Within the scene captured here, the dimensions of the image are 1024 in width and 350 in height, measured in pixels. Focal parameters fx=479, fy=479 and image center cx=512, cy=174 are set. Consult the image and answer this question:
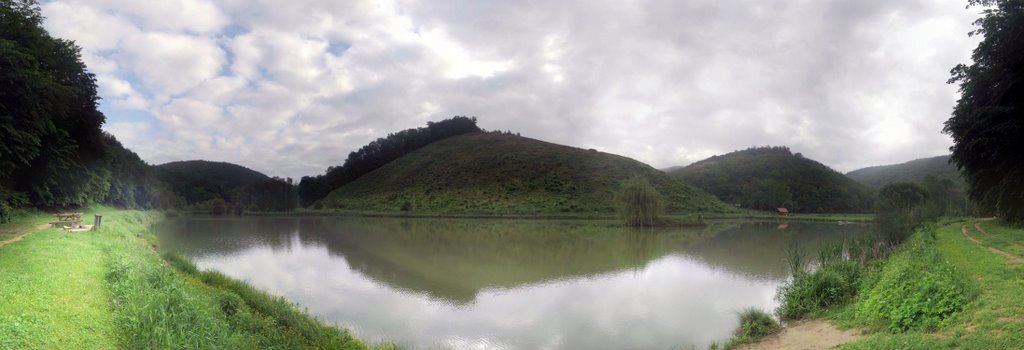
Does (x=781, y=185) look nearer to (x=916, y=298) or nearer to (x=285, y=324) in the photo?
(x=916, y=298)

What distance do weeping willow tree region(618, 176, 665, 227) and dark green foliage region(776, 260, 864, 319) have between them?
40025 millimetres

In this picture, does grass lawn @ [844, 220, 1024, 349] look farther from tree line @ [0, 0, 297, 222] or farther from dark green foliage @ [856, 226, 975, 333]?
tree line @ [0, 0, 297, 222]

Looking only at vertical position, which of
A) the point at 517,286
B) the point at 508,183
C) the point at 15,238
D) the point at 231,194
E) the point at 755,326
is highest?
the point at 508,183

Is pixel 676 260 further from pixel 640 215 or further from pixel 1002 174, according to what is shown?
pixel 640 215

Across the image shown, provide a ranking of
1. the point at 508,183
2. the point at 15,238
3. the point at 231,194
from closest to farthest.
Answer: the point at 15,238 < the point at 508,183 < the point at 231,194

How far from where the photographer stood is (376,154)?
15138 centimetres

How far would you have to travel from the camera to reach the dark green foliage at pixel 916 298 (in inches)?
392

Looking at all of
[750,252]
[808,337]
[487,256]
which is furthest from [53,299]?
[750,252]

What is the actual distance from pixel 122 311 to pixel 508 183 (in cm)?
8850

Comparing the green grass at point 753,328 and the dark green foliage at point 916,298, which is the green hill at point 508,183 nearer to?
the green grass at point 753,328

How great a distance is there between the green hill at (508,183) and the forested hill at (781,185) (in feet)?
49.6

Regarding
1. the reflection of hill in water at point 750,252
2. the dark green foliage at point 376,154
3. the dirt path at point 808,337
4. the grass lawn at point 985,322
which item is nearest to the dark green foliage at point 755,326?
the dirt path at point 808,337

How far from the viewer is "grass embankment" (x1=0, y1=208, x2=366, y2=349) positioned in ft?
28.2

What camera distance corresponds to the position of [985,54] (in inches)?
959
